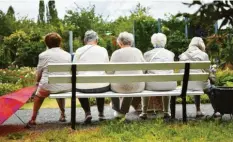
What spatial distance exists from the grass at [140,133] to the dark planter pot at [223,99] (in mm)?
329

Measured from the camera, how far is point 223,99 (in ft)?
22.3

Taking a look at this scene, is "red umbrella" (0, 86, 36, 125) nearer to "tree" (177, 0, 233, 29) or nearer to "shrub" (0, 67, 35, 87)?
"tree" (177, 0, 233, 29)

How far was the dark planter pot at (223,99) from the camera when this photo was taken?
6.72 metres

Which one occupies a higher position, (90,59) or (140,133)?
(90,59)

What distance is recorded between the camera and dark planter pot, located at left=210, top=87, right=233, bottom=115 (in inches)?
265

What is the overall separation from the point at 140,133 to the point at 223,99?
150cm

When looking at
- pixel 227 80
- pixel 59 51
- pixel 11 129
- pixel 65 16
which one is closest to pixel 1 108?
pixel 11 129

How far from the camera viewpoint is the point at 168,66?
6.51 m

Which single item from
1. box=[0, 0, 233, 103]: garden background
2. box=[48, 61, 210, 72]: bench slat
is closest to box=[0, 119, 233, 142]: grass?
box=[48, 61, 210, 72]: bench slat

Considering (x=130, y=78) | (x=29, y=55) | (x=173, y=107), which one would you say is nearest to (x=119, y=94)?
(x=130, y=78)

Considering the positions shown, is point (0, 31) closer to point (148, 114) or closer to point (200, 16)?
point (148, 114)

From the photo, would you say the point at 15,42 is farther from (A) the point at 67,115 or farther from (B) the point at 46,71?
(B) the point at 46,71

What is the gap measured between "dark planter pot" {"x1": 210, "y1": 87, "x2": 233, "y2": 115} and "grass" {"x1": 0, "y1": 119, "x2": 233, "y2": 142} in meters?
0.33

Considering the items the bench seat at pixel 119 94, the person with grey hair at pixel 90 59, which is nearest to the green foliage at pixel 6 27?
the person with grey hair at pixel 90 59
